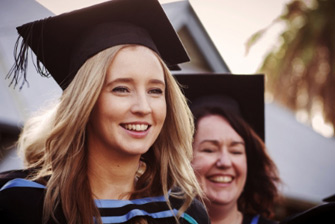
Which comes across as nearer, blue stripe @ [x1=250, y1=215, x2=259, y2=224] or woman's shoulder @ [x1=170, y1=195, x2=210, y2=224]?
woman's shoulder @ [x1=170, y1=195, x2=210, y2=224]

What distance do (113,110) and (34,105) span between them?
7.15 ft

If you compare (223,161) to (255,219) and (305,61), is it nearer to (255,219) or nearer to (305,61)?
(255,219)

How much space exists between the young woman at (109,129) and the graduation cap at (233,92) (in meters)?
0.99

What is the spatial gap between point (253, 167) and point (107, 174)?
179 centimetres

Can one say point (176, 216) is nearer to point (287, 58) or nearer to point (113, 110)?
point (113, 110)

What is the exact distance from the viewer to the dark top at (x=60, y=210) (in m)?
2.25

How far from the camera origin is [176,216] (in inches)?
101

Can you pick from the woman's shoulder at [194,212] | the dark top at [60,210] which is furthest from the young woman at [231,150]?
the dark top at [60,210]

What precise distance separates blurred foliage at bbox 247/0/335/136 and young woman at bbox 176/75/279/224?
7.97 metres

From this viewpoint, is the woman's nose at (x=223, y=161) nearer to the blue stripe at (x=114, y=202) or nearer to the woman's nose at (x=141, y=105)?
the blue stripe at (x=114, y=202)

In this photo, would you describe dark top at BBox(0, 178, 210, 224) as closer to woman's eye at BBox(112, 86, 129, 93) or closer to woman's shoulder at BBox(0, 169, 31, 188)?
woman's shoulder at BBox(0, 169, 31, 188)

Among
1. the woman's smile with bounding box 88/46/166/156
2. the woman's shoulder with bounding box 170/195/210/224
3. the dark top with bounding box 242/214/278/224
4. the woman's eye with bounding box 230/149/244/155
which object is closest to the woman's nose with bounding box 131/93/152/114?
the woman's smile with bounding box 88/46/166/156

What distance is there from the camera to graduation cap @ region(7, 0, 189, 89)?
98.0 inches

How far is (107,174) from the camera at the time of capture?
2490 mm
